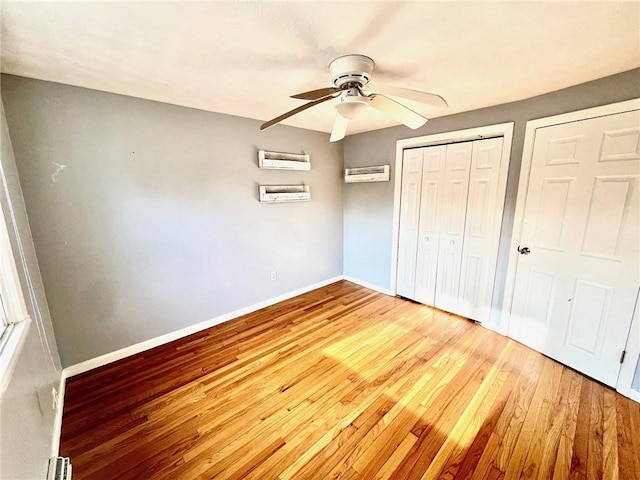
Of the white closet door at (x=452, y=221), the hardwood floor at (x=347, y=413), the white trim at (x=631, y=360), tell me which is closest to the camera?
the hardwood floor at (x=347, y=413)

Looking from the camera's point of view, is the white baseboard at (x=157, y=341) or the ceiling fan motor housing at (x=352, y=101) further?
the white baseboard at (x=157, y=341)

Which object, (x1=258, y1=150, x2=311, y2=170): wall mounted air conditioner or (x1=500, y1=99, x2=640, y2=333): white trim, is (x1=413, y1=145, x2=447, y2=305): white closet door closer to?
(x1=500, y1=99, x2=640, y2=333): white trim

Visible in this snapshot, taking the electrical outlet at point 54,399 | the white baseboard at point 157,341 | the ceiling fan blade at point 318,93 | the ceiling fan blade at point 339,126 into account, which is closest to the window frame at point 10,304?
the electrical outlet at point 54,399

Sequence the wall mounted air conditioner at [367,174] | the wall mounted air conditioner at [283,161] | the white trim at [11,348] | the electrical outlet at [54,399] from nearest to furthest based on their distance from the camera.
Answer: the white trim at [11,348] < the electrical outlet at [54,399] < the wall mounted air conditioner at [283,161] < the wall mounted air conditioner at [367,174]

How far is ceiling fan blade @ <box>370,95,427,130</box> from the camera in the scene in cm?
152

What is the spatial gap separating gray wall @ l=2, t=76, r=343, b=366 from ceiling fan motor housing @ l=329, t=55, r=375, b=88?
1.56 meters

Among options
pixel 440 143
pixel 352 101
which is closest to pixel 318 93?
pixel 352 101

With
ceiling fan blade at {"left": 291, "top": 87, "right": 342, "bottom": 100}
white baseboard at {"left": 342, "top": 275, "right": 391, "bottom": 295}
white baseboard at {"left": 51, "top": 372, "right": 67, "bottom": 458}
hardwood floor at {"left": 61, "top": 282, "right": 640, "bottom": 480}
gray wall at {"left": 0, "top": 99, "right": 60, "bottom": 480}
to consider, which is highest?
ceiling fan blade at {"left": 291, "top": 87, "right": 342, "bottom": 100}

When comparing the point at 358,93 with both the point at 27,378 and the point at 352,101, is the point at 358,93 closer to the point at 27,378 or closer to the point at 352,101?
the point at 352,101

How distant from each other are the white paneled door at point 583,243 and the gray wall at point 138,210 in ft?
8.66

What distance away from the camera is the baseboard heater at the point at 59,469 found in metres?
1.28

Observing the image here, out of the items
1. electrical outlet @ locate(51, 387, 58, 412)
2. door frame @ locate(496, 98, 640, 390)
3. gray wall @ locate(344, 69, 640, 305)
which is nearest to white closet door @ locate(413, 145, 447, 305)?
gray wall @ locate(344, 69, 640, 305)

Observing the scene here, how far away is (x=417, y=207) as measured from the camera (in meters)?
3.21

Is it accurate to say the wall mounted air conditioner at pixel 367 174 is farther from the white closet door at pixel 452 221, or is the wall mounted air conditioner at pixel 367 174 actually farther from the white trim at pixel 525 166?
the white trim at pixel 525 166
